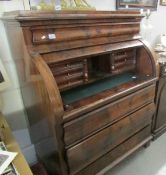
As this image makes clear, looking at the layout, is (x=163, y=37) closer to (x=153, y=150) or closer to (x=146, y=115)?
(x=146, y=115)

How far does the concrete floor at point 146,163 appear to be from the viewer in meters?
1.60

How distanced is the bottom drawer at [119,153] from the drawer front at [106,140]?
0.06 m

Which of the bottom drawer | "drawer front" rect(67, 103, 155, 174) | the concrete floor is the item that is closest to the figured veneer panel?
"drawer front" rect(67, 103, 155, 174)

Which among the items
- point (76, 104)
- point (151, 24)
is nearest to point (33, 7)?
point (76, 104)

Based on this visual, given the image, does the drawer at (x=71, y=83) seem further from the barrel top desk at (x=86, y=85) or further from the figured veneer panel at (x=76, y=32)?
the figured veneer panel at (x=76, y=32)

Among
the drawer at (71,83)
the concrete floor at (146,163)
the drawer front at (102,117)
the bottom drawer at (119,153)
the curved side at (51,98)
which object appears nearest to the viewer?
the curved side at (51,98)

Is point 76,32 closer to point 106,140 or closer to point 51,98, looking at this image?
point 51,98

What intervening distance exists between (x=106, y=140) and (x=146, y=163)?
680 millimetres

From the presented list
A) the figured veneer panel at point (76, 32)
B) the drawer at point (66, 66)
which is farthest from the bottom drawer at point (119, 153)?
the figured veneer panel at point (76, 32)

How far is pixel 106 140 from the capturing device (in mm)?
1299

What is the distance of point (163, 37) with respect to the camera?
2.32 meters

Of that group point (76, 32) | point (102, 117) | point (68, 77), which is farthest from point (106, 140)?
point (76, 32)

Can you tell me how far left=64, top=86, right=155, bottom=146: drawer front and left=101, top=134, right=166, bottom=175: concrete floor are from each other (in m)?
0.62

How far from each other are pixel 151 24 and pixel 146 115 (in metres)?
1.32
